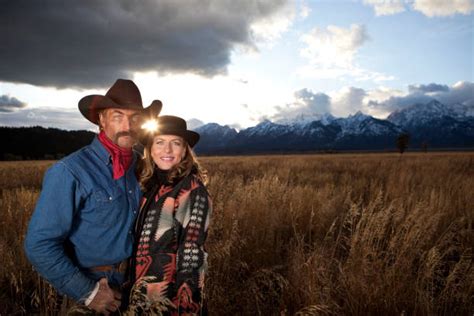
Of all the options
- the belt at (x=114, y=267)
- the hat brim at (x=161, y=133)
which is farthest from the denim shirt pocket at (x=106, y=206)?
the hat brim at (x=161, y=133)

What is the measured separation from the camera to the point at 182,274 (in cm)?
205

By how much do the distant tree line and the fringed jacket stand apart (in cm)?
9983

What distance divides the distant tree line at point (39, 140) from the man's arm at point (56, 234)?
9986cm

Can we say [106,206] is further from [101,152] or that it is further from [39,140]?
[39,140]

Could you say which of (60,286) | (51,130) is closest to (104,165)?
(60,286)

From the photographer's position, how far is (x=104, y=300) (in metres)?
1.98

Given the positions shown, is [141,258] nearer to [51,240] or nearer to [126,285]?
[126,285]

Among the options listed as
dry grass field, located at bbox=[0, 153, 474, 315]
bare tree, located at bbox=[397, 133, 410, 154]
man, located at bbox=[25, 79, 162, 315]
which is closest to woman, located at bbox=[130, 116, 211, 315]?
man, located at bbox=[25, 79, 162, 315]

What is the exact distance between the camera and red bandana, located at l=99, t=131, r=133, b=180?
7.29 feet

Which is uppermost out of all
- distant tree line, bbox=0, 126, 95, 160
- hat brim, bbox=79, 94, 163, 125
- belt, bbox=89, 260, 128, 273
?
distant tree line, bbox=0, 126, 95, 160

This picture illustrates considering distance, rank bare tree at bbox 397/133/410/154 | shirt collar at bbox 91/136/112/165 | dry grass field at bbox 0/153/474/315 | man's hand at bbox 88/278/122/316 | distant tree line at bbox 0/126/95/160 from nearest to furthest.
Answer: man's hand at bbox 88/278/122/316 → shirt collar at bbox 91/136/112/165 → dry grass field at bbox 0/153/474/315 → bare tree at bbox 397/133/410/154 → distant tree line at bbox 0/126/95/160

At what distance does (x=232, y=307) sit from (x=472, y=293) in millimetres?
2422

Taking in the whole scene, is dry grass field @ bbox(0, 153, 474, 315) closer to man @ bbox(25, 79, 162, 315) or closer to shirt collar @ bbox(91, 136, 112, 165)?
man @ bbox(25, 79, 162, 315)

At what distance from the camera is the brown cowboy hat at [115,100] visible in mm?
2324
